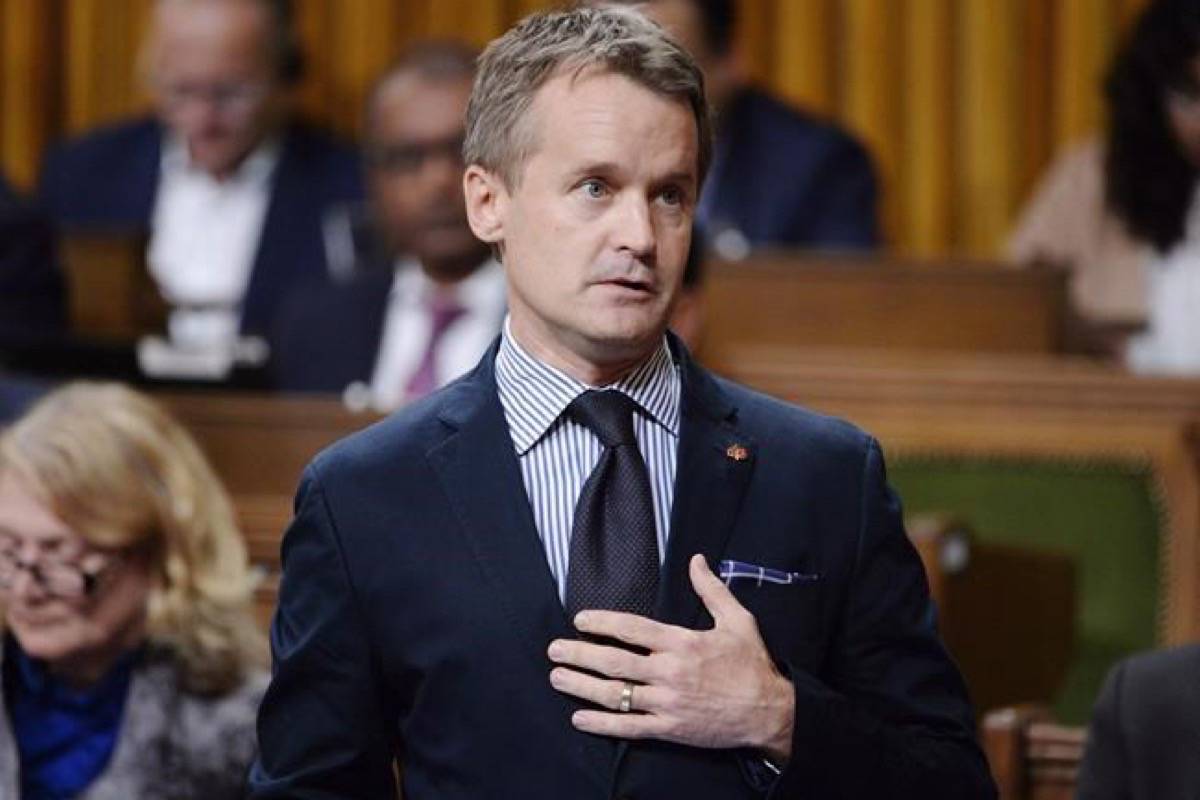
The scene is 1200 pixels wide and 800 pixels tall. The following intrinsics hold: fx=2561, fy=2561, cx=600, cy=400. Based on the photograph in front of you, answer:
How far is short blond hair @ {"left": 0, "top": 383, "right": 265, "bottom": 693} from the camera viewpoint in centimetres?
260

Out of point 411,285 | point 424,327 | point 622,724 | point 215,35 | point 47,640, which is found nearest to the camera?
point 622,724

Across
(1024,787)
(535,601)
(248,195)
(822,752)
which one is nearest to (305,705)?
(535,601)

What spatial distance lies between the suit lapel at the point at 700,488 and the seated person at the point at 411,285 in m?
2.30

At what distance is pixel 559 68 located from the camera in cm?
184

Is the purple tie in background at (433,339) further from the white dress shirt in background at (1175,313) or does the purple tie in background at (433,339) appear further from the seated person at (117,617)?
the seated person at (117,617)

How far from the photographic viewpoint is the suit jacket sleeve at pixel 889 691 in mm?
1814

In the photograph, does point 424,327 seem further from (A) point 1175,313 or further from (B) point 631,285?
(B) point 631,285

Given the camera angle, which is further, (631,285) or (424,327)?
(424,327)

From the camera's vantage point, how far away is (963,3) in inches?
217

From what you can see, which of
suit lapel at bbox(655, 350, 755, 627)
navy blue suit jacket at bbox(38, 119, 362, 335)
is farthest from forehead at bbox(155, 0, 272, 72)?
suit lapel at bbox(655, 350, 755, 627)

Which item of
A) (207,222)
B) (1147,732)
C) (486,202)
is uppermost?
(486,202)

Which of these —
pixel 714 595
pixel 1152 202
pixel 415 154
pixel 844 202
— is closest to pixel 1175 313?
pixel 1152 202

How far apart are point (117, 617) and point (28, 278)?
1.96m

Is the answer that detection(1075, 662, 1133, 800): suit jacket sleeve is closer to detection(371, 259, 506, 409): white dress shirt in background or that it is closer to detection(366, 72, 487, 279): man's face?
detection(371, 259, 506, 409): white dress shirt in background
